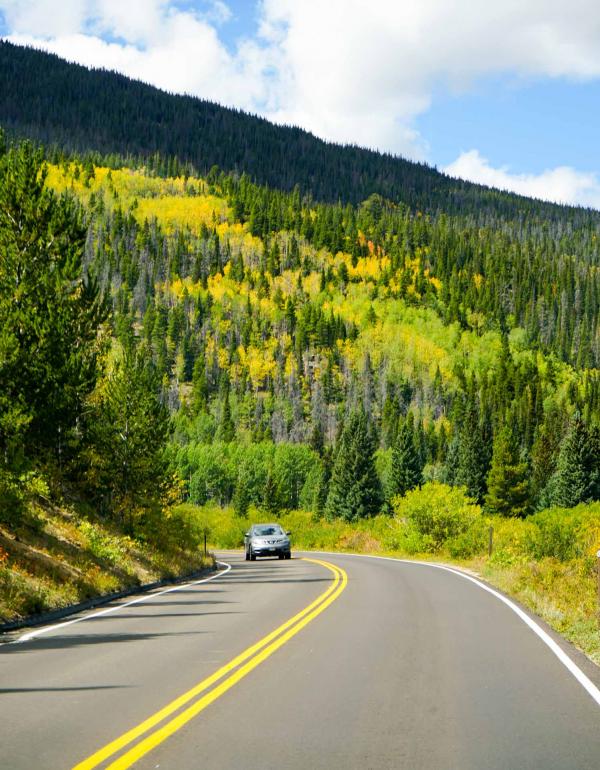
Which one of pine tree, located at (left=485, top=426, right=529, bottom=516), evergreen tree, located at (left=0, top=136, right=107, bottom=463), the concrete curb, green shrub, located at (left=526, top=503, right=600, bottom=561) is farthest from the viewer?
pine tree, located at (left=485, top=426, right=529, bottom=516)

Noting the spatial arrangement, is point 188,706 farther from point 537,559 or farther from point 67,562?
point 537,559

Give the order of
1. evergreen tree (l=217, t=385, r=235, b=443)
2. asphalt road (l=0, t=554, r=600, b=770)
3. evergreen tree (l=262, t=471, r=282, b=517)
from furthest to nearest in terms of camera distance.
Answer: evergreen tree (l=217, t=385, r=235, b=443) < evergreen tree (l=262, t=471, r=282, b=517) < asphalt road (l=0, t=554, r=600, b=770)

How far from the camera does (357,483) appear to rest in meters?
93.2

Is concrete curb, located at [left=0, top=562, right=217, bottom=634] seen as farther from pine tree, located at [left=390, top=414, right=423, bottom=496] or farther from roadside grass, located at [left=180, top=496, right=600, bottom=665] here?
pine tree, located at [left=390, top=414, right=423, bottom=496]

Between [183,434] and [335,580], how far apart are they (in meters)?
159

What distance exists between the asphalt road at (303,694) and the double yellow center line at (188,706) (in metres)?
0.03

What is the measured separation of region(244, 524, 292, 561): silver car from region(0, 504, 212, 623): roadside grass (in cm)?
1057

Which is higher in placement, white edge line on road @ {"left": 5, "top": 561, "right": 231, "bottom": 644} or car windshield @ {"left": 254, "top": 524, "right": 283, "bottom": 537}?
white edge line on road @ {"left": 5, "top": 561, "right": 231, "bottom": 644}

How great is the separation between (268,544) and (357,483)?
51.9m

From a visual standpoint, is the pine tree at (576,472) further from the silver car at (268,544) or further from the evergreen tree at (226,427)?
the evergreen tree at (226,427)

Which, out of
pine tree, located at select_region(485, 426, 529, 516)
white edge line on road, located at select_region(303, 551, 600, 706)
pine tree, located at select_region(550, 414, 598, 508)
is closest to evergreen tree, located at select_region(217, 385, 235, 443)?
pine tree, located at select_region(485, 426, 529, 516)

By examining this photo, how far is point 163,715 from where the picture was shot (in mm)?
7641

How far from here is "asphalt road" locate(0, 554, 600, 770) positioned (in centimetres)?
641

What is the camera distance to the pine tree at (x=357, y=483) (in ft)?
303
